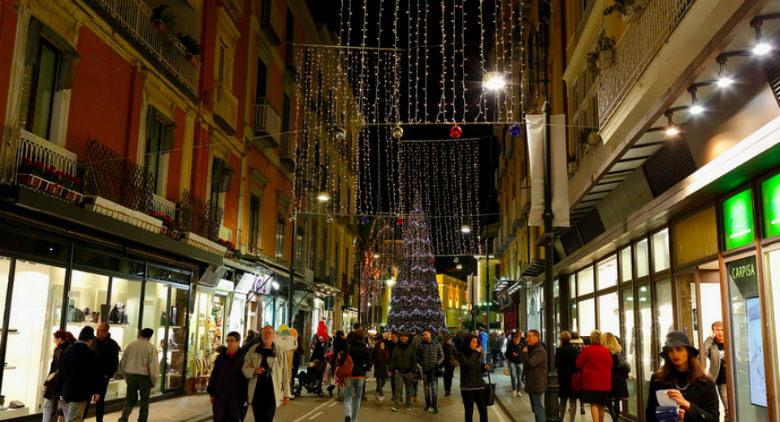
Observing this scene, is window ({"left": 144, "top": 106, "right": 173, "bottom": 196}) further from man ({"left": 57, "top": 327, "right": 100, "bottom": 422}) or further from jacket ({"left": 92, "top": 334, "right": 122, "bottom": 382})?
man ({"left": 57, "top": 327, "right": 100, "bottom": 422})

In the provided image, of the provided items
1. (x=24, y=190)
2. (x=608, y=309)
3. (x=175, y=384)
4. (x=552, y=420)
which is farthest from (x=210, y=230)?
(x=552, y=420)

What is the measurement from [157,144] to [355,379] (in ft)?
28.0

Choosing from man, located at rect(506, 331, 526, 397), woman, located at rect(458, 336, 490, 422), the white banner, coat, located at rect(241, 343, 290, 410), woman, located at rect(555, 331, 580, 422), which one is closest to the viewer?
coat, located at rect(241, 343, 290, 410)

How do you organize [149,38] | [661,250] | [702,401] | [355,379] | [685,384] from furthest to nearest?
[149,38] < [355,379] < [661,250] < [685,384] < [702,401]

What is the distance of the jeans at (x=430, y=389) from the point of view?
16.9 metres

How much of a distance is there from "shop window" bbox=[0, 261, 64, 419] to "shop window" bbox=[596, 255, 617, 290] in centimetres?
1186

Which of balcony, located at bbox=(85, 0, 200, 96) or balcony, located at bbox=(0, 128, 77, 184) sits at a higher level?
balcony, located at bbox=(85, 0, 200, 96)

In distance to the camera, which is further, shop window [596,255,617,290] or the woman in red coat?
shop window [596,255,617,290]

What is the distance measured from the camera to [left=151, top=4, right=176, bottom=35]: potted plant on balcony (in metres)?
17.2

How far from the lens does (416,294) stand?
53000mm

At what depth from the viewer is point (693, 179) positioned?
942cm

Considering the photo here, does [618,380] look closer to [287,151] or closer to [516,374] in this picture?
[516,374]

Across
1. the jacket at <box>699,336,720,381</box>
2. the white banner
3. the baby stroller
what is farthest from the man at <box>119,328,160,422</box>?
the jacket at <box>699,336,720,381</box>

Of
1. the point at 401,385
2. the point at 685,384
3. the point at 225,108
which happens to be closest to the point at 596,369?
the point at 685,384
